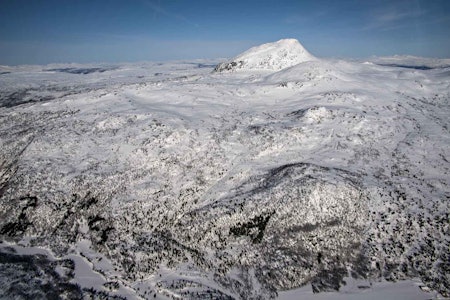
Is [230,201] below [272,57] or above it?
below

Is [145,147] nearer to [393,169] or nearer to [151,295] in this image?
[151,295]

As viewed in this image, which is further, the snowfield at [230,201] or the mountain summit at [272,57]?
the mountain summit at [272,57]

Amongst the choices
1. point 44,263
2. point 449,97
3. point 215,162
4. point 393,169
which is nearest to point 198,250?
point 215,162

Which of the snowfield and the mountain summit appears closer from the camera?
the snowfield

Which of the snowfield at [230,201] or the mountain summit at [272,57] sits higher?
the mountain summit at [272,57]
